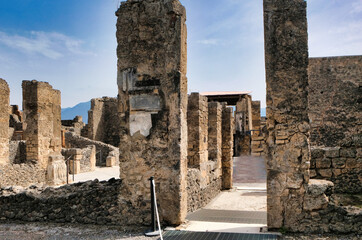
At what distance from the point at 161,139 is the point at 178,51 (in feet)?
4.69

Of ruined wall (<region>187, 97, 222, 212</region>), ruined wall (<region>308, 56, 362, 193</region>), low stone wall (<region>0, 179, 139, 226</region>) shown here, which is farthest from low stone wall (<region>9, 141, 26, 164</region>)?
ruined wall (<region>308, 56, 362, 193</region>)

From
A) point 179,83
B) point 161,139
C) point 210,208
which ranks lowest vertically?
point 210,208

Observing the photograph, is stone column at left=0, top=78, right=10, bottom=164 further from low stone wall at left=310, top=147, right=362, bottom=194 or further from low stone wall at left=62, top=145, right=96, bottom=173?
low stone wall at left=310, top=147, right=362, bottom=194

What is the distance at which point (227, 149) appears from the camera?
11422 millimetres

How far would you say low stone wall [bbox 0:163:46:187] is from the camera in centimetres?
1215

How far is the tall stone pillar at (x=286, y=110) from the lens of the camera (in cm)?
482

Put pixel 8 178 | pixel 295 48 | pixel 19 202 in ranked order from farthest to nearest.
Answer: pixel 8 178 → pixel 19 202 → pixel 295 48

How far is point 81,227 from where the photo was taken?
521cm

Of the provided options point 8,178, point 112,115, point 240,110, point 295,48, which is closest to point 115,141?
point 112,115

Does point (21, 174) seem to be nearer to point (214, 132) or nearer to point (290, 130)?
point (214, 132)

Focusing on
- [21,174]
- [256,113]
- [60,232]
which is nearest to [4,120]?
[21,174]

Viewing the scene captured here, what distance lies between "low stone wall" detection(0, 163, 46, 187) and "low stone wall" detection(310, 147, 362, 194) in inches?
415

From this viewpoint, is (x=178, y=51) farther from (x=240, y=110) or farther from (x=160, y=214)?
(x=240, y=110)

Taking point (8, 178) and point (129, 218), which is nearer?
point (129, 218)
